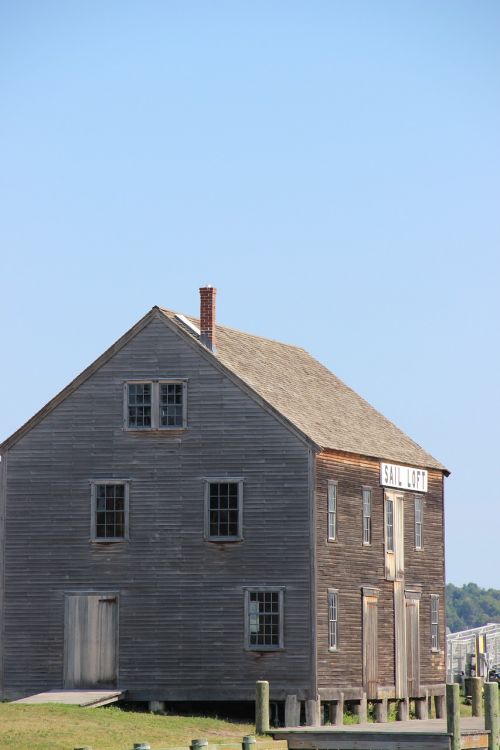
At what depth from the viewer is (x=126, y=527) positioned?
53.8 metres

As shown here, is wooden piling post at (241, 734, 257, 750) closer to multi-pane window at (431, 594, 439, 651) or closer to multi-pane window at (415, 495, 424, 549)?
multi-pane window at (415, 495, 424, 549)

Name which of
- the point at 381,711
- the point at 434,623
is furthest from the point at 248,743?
the point at 434,623

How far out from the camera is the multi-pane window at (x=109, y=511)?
177 ft

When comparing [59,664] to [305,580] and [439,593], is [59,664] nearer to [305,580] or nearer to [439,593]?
[305,580]

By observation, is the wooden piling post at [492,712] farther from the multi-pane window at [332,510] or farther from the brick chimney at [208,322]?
the brick chimney at [208,322]

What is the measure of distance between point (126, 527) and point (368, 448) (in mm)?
8364

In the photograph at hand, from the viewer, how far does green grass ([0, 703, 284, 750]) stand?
42750 millimetres

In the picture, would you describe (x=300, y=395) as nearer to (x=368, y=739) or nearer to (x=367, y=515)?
(x=367, y=515)

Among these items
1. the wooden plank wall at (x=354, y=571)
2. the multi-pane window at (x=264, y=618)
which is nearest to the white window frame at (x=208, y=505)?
the multi-pane window at (x=264, y=618)

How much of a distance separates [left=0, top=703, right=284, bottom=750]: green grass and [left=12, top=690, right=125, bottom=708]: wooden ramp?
39cm

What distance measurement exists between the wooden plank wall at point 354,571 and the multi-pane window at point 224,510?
2.24m

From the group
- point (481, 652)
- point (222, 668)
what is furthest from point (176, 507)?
point (481, 652)

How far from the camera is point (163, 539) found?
53.5 metres

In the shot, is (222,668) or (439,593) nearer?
(222,668)
